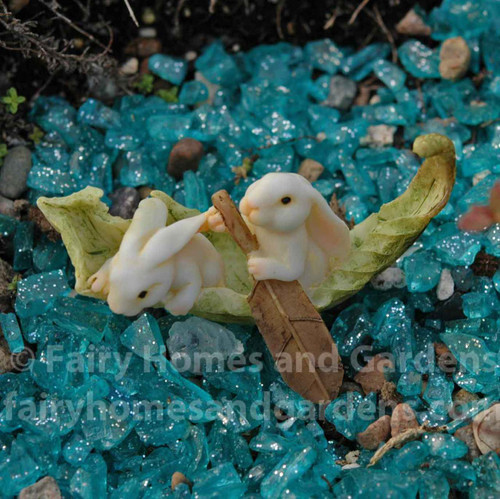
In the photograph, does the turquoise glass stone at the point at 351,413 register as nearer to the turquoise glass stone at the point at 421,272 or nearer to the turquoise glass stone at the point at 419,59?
the turquoise glass stone at the point at 421,272

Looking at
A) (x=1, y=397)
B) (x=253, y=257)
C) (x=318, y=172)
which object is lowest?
(x=1, y=397)

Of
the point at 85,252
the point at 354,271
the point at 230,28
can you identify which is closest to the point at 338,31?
the point at 230,28

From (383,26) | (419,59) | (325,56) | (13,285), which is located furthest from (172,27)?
(13,285)

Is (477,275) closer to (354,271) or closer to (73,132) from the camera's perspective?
(354,271)

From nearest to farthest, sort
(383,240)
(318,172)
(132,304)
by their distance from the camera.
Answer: (132,304) → (383,240) → (318,172)

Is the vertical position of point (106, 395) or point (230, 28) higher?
point (230, 28)

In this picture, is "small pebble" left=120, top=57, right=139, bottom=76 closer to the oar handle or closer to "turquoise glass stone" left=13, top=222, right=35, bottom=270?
"turquoise glass stone" left=13, top=222, right=35, bottom=270

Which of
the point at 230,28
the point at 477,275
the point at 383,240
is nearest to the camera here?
the point at 383,240
